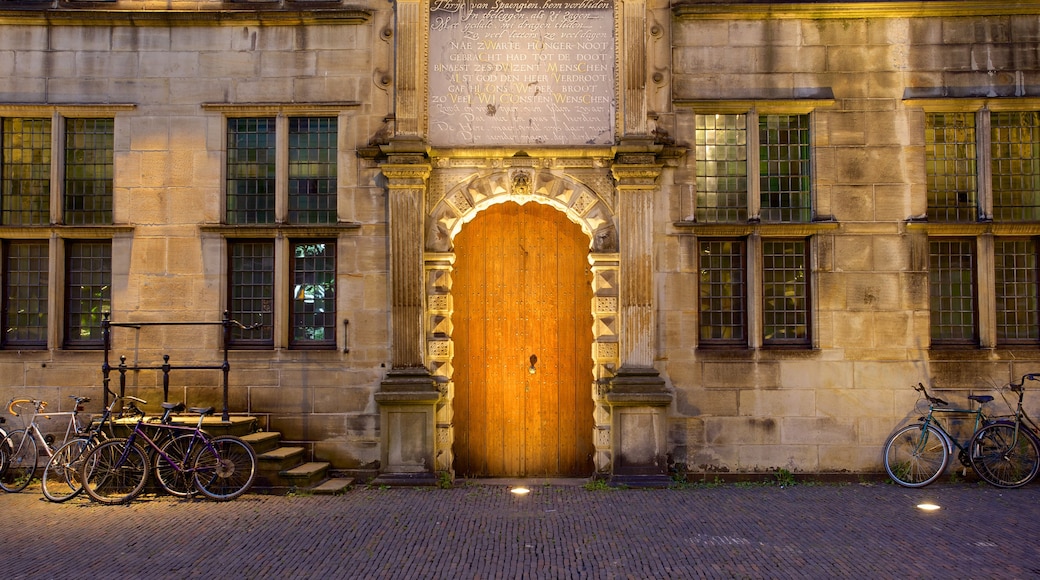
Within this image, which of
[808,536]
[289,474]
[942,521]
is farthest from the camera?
[289,474]

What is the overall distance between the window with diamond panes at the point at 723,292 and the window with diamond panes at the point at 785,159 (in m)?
0.86

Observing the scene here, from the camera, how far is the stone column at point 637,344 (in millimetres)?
9492

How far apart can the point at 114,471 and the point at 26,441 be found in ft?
6.20

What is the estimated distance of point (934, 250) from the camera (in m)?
10.1

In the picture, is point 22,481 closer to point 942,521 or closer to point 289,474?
point 289,474

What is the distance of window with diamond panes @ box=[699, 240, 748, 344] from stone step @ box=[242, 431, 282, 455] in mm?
5728

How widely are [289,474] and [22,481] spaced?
369cm

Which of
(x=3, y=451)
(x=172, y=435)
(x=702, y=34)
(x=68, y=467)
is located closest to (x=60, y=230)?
(x=3, y=451)

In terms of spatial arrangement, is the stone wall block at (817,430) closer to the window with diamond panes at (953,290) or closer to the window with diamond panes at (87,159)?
the window with diamond panes at (953,290)

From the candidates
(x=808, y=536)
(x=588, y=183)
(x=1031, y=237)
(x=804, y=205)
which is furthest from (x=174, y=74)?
(x=1031, y=237)

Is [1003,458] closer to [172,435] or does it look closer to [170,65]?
[172,435]

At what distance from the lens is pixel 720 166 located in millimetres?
10125

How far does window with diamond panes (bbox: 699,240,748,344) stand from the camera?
10039 mm

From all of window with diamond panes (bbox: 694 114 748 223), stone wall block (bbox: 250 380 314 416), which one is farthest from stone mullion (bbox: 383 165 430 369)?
window with diamond panes (bbox: 694 114 748 223)
